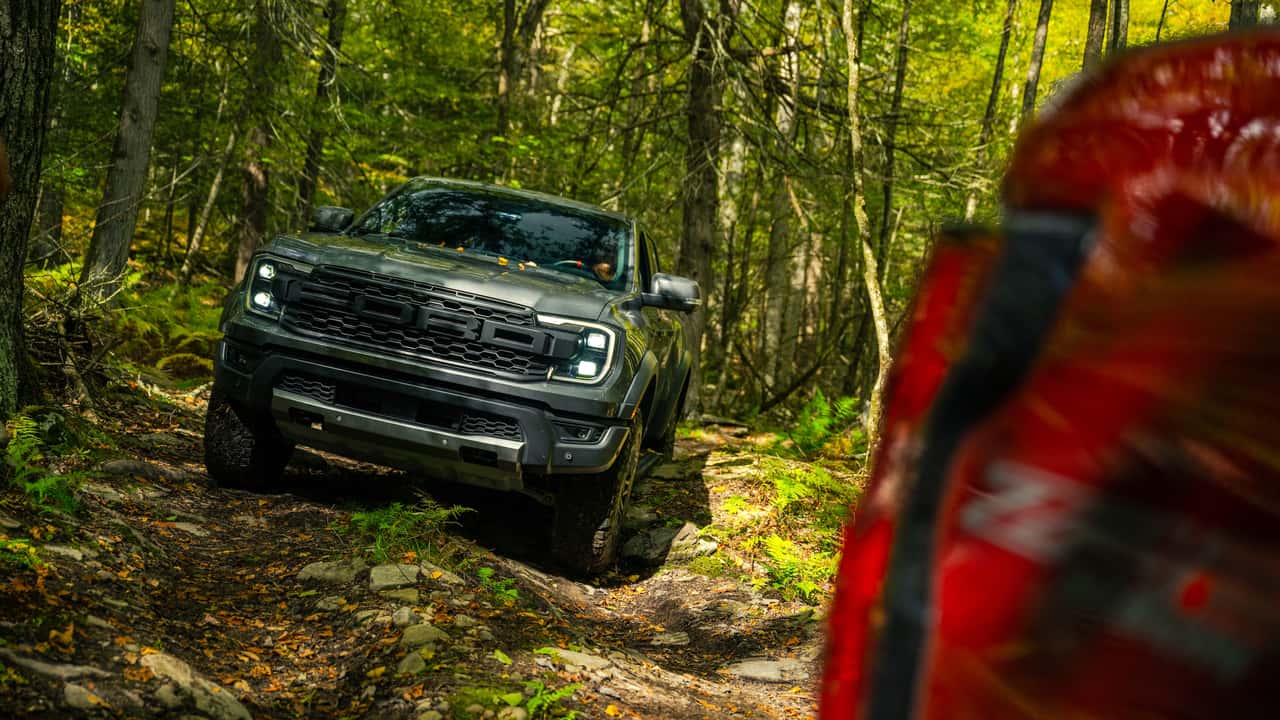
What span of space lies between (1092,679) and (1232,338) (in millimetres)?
350

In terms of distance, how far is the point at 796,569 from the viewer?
605 centimetres

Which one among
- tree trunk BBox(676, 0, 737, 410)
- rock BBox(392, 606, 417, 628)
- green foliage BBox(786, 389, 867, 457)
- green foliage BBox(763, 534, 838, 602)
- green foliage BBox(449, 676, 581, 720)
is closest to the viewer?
green foliage BBox(449, 676, 581, 720)

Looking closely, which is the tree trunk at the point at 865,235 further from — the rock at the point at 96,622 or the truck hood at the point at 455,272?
the rock at the point at 96,622

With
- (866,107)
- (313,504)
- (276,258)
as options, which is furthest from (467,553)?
(866,107)

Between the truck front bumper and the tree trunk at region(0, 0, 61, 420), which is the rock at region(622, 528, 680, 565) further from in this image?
the tree trunk at region(0, 0, 61, 420)

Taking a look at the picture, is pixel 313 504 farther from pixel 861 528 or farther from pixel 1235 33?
pixel 1235 33

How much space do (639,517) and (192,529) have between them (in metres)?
2.96

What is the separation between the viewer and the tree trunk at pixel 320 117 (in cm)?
1081

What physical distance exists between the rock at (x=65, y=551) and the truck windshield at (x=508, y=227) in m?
2.68

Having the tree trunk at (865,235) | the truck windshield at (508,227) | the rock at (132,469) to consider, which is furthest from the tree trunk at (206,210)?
the rock at (132,469)

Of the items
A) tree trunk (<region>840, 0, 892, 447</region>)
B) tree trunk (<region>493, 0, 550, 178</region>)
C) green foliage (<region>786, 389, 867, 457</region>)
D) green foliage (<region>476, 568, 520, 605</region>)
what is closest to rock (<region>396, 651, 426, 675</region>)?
green foliage (<region>476, 568, 520, 605</region>)

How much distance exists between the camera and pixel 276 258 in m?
5.22

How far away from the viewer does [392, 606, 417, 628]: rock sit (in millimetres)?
4043

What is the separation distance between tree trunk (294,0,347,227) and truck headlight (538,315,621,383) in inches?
183
